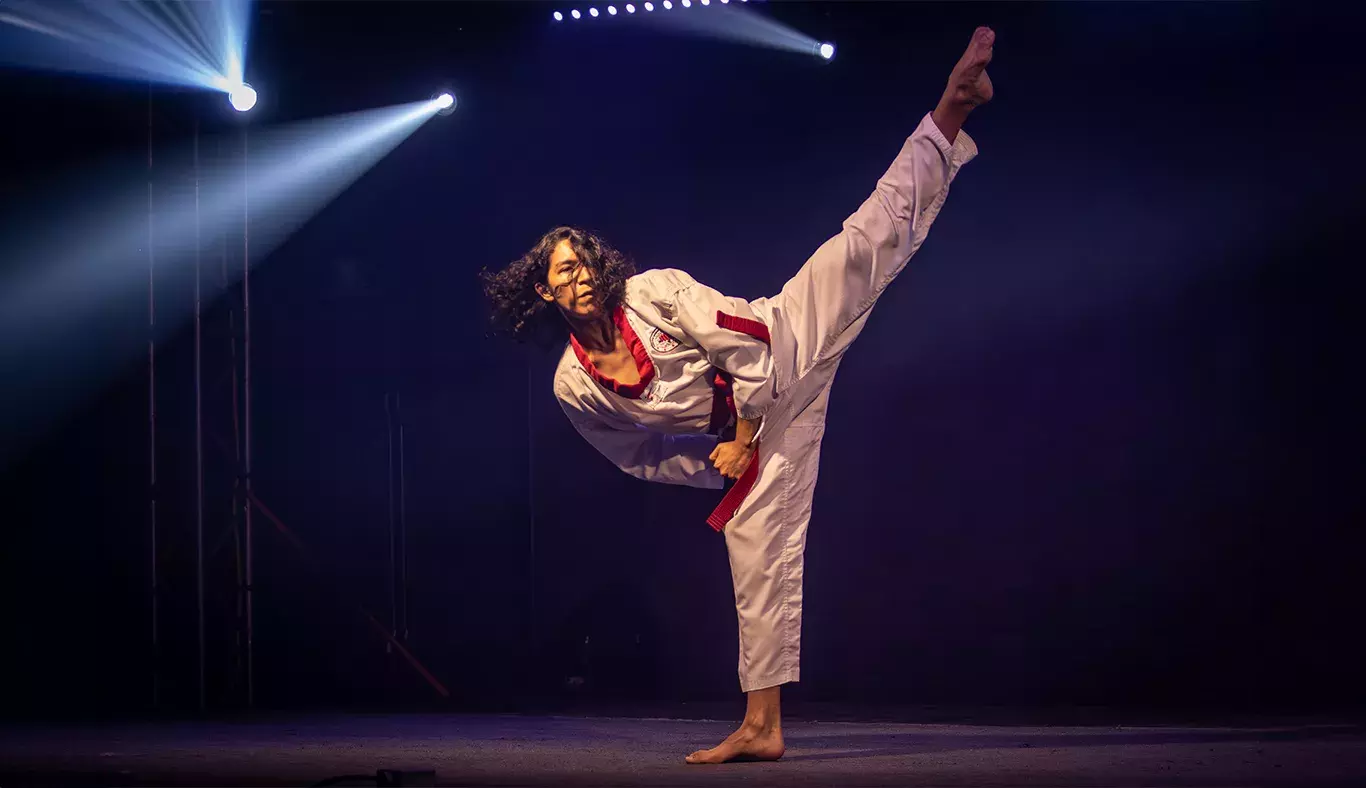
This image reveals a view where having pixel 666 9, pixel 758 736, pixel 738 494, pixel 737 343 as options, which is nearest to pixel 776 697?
pixel 758 736

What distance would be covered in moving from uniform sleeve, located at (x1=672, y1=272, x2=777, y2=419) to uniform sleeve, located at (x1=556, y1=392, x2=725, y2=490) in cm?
36

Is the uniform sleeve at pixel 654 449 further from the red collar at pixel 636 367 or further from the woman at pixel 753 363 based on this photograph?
the red collar at pixel 636 367

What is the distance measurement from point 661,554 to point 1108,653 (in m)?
1.52

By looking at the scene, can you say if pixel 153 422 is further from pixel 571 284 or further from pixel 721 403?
pixel 721 403

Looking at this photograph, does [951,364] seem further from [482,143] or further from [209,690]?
[209,690]

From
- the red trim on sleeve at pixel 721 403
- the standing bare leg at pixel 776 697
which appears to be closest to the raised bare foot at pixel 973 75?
the standing bare leg at pixel 776 697

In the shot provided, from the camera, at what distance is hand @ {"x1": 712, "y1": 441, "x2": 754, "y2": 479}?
2666 millimetres

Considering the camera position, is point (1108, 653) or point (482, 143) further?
point (482, 143)

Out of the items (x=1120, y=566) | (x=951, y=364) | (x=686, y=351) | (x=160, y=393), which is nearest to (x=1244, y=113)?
(x=951, y=364)

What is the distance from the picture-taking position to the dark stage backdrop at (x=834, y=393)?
3.73m

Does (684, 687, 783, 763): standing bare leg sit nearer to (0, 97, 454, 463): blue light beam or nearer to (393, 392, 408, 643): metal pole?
(393, 392, 408, 643): metal pole

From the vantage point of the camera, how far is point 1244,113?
3.78 m

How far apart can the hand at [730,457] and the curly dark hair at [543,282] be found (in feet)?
1.44

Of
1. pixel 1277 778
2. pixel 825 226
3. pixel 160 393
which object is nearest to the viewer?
pixel 1277 778
